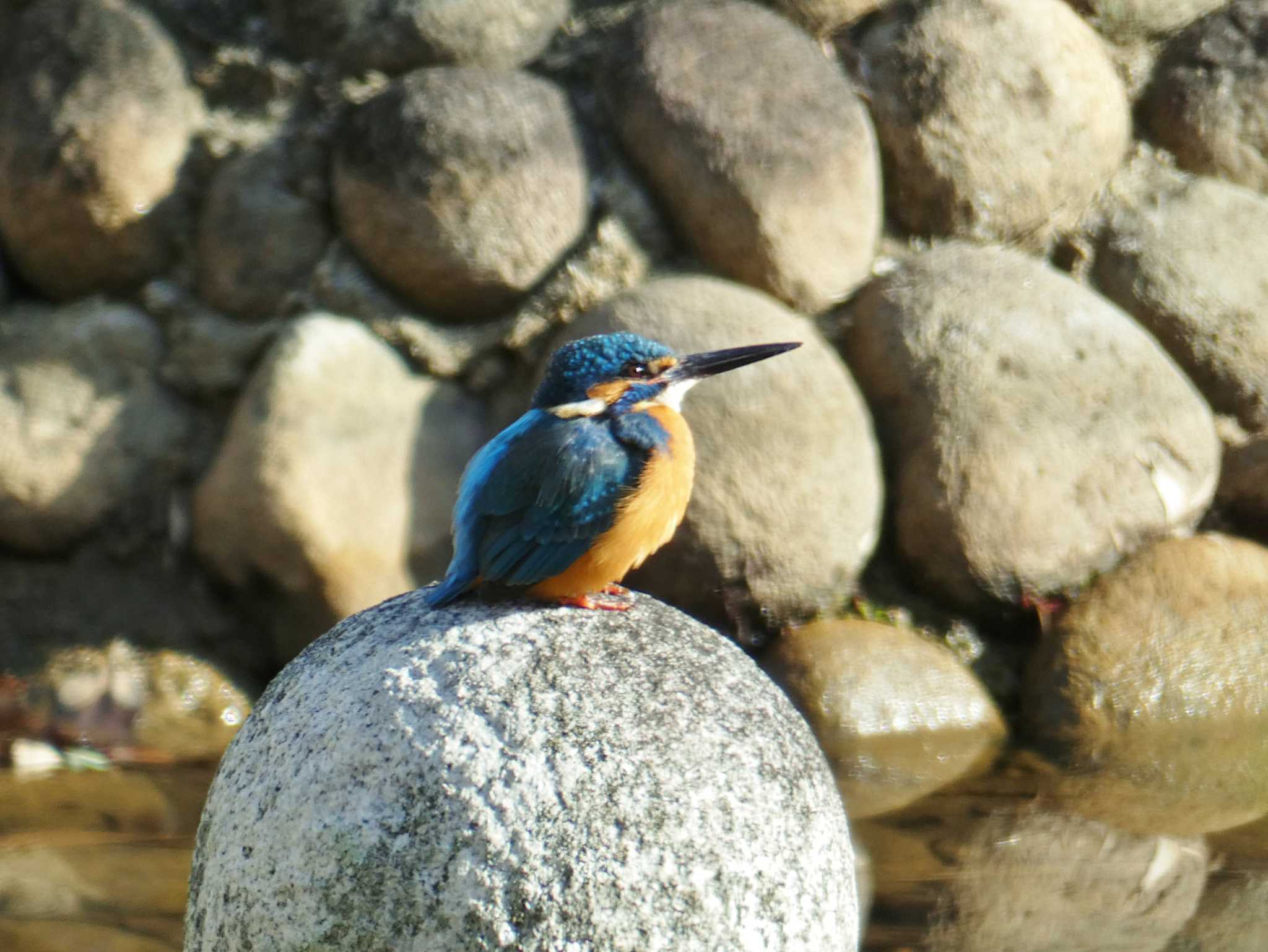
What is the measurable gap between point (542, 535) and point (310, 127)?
3.96 metres

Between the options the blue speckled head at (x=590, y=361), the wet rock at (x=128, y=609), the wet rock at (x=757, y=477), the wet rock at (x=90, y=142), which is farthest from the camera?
the wet rock at (x=90, y=142)

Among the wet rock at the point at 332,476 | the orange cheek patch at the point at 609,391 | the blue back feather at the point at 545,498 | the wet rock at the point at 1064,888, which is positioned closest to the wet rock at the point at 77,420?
the wet rock at the point at 332,476

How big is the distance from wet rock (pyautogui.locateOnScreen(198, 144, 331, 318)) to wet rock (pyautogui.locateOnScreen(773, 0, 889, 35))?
8.04 ft

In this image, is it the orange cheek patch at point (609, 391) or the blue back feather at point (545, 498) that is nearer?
the blue back feather at point (545, 498)

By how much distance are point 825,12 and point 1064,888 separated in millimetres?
4254

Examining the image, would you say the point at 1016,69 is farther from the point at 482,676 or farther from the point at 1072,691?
the point at 482,676

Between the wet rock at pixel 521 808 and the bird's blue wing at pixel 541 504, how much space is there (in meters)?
0.12

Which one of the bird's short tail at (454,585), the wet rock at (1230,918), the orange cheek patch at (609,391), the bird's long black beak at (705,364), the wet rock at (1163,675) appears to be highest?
the bird's long black beak at (705,364)

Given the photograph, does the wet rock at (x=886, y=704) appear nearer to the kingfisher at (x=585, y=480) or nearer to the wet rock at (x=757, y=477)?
the wet rock at (x=757, y=477)

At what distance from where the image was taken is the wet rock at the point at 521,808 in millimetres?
2461

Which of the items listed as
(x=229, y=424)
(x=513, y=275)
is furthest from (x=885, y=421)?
(x=229, y=424)

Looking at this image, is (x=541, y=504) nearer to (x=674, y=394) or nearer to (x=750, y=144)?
(x=674, y=394)

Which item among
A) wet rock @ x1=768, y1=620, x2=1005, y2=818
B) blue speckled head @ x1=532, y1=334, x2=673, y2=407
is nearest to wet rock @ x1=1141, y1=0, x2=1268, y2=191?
wet rock @ x1=768, y1=620, x2=1005, y2=818

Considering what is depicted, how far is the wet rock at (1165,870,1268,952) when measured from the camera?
12.6 ft
